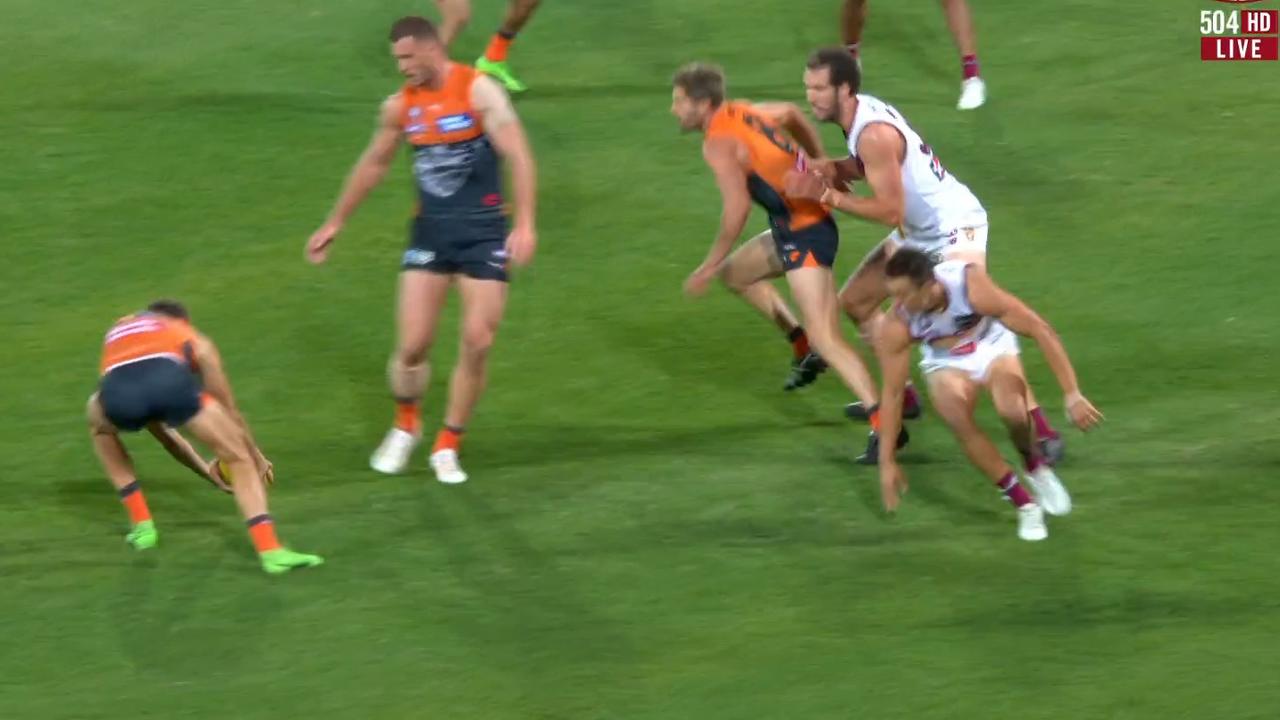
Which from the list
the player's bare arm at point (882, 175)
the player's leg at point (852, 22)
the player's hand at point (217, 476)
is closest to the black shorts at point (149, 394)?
the player's hand at point (217, 476)

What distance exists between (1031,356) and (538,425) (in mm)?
2962

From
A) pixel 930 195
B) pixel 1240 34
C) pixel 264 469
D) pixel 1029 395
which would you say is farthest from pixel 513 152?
pixel 1240 34

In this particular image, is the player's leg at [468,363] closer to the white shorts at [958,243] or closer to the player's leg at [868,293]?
the player's leg at [868,293]

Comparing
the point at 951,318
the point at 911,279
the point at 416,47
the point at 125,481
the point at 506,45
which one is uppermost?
the point at 416,47

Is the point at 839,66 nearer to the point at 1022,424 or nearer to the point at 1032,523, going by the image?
the point at 1022,424

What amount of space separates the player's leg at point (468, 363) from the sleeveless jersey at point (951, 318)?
2052 mm

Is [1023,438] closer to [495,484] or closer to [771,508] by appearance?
[771,508]

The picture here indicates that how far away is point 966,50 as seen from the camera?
13703mm

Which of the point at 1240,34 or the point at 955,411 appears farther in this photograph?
the point at 1240,34

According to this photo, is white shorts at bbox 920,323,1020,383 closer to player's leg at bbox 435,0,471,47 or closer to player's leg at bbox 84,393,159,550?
player's leg at bbox 84,393,159,550

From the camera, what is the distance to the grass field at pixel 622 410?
23.6 ft

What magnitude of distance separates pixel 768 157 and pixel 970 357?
1.58 meters

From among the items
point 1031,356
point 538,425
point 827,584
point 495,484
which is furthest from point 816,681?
point 1031,356

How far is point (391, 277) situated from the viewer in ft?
39.1
